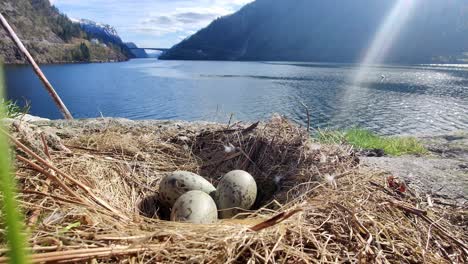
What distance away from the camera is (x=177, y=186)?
364 centimetres

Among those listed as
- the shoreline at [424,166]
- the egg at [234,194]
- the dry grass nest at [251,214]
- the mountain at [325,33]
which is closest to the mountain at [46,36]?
the mountain at [325,33]

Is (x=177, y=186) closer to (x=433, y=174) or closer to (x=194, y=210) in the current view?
(x=194, y=210)

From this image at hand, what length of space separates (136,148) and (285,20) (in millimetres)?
177903

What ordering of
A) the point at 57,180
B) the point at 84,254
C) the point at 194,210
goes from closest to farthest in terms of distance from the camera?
the point at 84,254 < the point at 57,180 < the point at 194,210

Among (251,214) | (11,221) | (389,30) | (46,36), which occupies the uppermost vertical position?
(11,221)

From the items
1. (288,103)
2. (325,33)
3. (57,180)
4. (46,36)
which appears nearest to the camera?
(57,180)

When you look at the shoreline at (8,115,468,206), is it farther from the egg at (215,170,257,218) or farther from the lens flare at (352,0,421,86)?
the lens flare at (352,0,421,86)

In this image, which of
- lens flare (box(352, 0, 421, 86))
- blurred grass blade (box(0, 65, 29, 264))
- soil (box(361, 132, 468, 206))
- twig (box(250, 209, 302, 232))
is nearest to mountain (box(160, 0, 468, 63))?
lens flare (box(352, 0, 421, 86))

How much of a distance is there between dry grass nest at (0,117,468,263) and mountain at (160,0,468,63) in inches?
4358

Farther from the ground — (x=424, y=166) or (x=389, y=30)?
(x=389, y=30)

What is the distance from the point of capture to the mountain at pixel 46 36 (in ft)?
351

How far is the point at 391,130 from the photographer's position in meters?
21.5

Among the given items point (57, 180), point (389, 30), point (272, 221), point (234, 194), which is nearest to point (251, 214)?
point (234, 194)

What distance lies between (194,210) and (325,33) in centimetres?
16145
